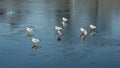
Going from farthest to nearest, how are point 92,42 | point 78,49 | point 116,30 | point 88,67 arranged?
1. point 116,30
2. point 92,42
3. point 78,49
4. point 88,67

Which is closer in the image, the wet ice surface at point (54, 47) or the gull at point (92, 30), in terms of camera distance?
the wet ice surface at point (54, 47)

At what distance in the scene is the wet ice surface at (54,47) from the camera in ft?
45.0

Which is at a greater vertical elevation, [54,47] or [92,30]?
[54,47]

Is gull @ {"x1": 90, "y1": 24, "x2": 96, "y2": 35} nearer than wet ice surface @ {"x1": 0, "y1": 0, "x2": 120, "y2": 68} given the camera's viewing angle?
No

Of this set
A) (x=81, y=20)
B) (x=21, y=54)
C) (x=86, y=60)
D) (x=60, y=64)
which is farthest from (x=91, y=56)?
(x=81, y=20)

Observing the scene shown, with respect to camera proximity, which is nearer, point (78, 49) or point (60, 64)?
point (60, 64)

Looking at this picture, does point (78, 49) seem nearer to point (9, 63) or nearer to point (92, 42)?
point (92, 42)

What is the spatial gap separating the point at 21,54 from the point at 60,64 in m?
2.10

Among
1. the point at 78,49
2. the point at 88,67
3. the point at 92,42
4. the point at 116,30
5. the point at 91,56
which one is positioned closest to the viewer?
the point at 88,67

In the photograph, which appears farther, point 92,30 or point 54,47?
point 92,30

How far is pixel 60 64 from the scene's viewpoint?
Result: 44.4ft

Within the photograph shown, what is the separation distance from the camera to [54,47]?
15875 millimetres

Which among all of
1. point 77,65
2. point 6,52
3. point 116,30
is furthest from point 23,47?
point 116,30

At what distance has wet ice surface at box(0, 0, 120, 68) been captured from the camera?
13.7 meters
